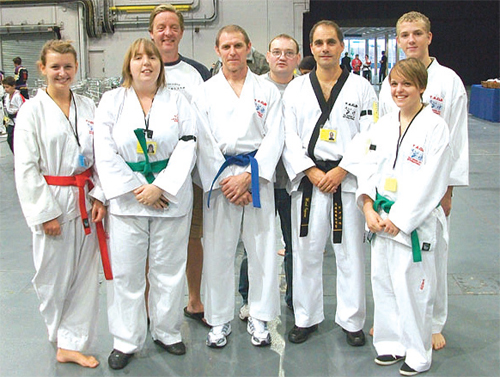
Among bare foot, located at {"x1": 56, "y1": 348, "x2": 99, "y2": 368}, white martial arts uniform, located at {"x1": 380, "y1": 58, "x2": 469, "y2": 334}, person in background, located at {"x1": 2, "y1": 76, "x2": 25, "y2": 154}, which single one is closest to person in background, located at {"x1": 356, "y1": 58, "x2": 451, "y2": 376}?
white martial arts uniform, located at {"x1": 380, "y1": 58, "x2": 469, "y2": 334}

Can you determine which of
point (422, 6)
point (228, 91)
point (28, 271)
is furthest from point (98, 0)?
point (228, 91)

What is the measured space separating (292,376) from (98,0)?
47.0 ft

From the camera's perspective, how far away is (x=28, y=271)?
427 cm

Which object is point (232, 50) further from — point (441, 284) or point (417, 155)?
point (441, 284)

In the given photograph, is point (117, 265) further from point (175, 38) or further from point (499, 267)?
point (499, 267)

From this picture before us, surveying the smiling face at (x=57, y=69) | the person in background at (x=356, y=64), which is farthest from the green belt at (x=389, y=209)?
the person in background at (x=356, y=64)

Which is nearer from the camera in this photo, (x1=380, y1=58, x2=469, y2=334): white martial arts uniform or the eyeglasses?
(x1=380, y1=58, x2=469, y2=334): white martial arts uniform

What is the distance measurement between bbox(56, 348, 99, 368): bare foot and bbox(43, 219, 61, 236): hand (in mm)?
675

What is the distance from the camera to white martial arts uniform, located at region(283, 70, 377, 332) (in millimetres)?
2988

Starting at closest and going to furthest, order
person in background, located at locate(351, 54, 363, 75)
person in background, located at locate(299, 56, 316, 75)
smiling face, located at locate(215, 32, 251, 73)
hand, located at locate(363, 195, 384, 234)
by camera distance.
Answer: hand, located at locate(363, 195, 384, 234), smiling face, located at locate(215, 32, 251, 73), person in background, located at locate(299, 56, 316, 75), person in background, located at locate(351, 54, 363, 75)

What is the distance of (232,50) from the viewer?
9.57ft

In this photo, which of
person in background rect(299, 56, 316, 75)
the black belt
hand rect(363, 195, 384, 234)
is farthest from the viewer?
person in background rect(299, 56, 316, 75)

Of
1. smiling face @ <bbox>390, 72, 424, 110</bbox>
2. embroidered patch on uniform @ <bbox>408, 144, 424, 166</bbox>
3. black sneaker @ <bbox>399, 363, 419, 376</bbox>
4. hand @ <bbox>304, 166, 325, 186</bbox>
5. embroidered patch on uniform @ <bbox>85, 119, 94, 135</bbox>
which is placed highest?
smiling face @ <bbox>390, 72, 424, 110</bbox>

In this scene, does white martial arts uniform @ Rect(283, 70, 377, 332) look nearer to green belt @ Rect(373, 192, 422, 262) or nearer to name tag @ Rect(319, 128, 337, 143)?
name tag @ Rect(319, 128, 337, 143)
